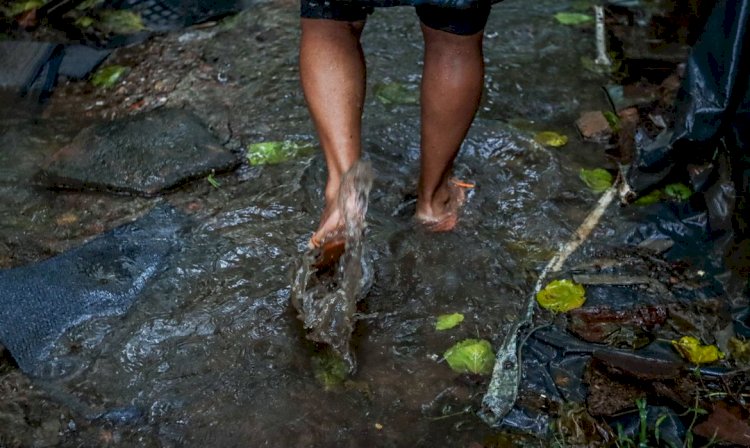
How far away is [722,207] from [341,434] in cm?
141

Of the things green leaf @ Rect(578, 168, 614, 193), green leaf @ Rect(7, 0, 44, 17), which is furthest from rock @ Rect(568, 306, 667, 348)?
green leaf @ Rect(7, 0, 44, 17)

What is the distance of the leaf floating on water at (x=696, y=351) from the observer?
2.11 meters

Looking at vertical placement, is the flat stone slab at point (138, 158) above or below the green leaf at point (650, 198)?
above

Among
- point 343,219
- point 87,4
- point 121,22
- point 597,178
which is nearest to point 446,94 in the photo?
point 343,219

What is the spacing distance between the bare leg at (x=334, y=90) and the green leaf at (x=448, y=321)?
0.41 m

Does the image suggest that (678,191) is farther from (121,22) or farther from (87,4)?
(87,4)

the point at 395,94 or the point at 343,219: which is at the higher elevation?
the point at 343,219

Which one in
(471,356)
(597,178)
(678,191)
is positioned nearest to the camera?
(471,356)

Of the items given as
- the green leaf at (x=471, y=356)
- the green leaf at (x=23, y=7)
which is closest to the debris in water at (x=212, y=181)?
the green leaf at (x=471, y=356)

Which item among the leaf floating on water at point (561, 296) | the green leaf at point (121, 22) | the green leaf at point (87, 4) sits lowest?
the leaf floating on water at point (561, 296)

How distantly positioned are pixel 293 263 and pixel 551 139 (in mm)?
1207

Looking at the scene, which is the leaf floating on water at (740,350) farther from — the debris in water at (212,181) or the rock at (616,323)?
the debris in water at (212,181)

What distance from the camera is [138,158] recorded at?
2961 millimetres

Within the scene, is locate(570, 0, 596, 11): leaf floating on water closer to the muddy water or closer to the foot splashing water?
the muddy water
